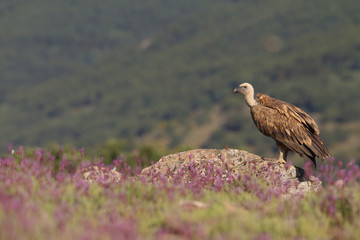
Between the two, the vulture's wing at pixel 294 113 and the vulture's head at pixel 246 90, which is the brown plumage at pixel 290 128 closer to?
the vulture's wing at pixel 294 113

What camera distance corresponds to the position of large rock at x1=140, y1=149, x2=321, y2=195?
9841 mm

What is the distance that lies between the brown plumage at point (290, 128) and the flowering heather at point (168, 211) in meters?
3.49

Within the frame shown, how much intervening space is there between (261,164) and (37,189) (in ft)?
17.7

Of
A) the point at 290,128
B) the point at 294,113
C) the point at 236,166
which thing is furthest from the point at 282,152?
the point at 236,166

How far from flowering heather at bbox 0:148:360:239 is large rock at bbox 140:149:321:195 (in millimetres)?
1823

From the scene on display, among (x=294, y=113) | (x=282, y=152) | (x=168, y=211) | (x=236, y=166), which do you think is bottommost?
(x=168, y=211)

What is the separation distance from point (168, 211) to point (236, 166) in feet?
15.5

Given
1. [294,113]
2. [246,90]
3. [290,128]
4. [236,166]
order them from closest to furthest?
[236,166] → [290,128] → [294,113] → [246,90]

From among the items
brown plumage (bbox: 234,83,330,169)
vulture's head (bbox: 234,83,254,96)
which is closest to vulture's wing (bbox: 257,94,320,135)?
brown plumage (bbox: 234,83,330,169)

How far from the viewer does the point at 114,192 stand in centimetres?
675

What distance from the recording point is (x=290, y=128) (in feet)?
37.8

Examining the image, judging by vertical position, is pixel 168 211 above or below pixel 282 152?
below

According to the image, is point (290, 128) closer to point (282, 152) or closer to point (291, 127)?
point (291, 127)

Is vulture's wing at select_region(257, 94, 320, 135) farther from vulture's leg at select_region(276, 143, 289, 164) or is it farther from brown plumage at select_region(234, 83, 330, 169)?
vulture's leg at select_region(276, 143, 289, 164)
